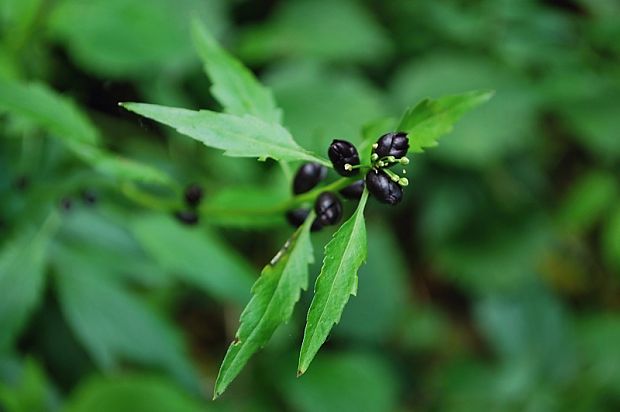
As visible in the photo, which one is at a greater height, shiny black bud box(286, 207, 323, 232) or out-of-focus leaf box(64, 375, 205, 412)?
shiny black bud box(286, 207, 323, 232)

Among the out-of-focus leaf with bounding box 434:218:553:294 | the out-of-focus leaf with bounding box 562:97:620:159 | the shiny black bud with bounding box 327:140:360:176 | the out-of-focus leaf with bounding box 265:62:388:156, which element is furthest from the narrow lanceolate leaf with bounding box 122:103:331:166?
the out-of-focus leaf with bounding box 562:97:620:159

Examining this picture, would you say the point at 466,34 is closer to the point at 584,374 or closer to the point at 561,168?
the point at 561,168

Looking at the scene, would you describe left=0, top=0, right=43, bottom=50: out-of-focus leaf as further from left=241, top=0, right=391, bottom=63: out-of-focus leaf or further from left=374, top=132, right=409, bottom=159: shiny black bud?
left=374, top=132, right=409, bottom=159: shiny black bud

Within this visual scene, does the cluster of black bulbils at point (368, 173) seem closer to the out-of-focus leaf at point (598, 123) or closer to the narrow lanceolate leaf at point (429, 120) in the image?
the narrow lanceolate leaf at point (429, 120)

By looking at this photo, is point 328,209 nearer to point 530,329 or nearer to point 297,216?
point 297,216

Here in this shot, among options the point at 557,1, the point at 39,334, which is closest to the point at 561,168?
the point at 557,1
